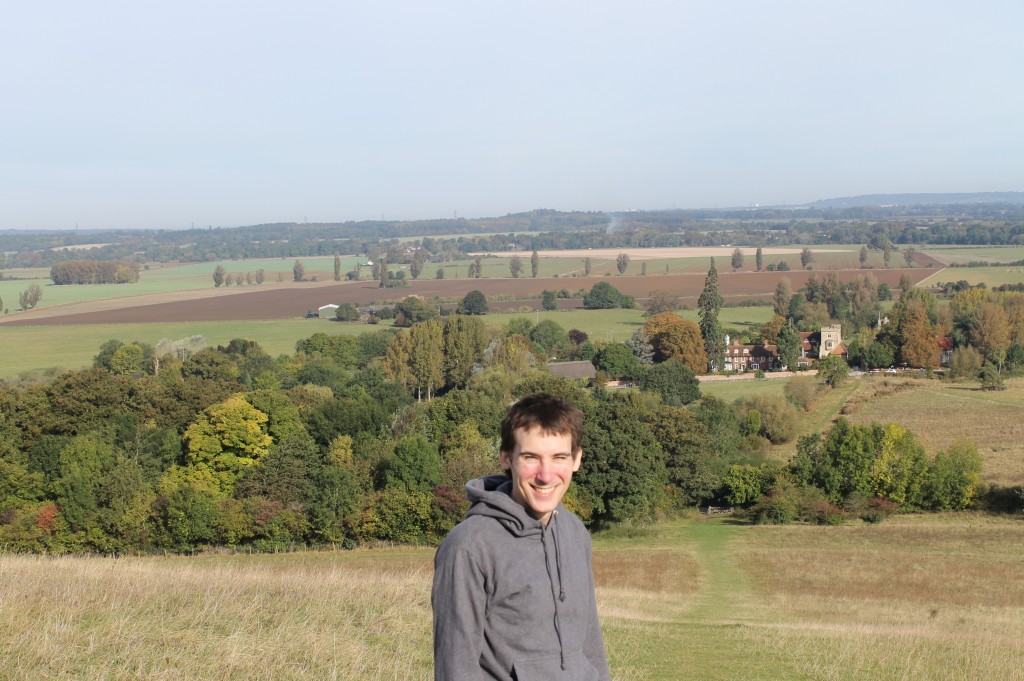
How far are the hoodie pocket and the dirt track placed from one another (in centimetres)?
9922

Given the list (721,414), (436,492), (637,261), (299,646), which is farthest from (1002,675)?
(637,261)

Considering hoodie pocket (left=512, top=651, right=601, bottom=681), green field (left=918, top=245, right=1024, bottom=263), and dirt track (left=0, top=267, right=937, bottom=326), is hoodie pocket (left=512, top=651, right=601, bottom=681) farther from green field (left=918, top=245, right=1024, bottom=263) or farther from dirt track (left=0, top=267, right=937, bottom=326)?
green field (left=918, top=245, right=1024, bottom=263)

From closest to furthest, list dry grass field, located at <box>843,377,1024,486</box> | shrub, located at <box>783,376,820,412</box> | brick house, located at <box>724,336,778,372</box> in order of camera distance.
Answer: dry grass field, located at <box>843,377,1024,486</box> < shrub, located at <box>783,376,820,412</box> < brick house, located at <box>724,336,778,372</box>

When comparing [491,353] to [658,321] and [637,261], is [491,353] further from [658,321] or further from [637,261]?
[637,261]

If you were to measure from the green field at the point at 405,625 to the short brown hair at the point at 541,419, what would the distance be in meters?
5.15

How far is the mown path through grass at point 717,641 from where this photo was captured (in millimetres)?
11125

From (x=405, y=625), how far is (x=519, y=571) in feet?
24.6

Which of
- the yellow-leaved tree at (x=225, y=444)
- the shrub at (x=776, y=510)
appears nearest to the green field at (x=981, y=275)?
the shrub at (x=776, y=510)

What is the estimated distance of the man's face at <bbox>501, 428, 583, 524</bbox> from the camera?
3.99 meters

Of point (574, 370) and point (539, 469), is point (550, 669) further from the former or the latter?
point (574, 370)

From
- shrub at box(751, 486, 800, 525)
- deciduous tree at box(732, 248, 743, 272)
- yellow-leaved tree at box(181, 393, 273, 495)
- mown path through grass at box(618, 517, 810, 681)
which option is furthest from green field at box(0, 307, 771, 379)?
mown path through grass at box(618, 517, 810, 681)

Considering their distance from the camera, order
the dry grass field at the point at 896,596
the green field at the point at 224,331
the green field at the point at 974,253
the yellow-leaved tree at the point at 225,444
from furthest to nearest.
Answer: the green field at the point at 974,253
the green field at the point at 224,331
the yellow-leaved tree at the point at 225,444
the dry grass field at the point at 896,596

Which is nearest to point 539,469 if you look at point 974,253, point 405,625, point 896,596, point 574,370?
point 405,625

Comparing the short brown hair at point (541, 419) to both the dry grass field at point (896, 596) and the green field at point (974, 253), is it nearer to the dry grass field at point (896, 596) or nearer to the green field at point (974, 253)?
the dry grass field at point (896, 596)
